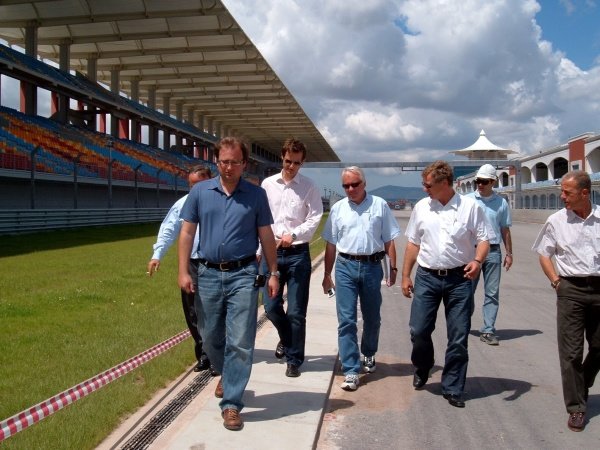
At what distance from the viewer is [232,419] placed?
4023mm

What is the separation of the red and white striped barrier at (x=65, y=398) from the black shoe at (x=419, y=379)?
7.81ft

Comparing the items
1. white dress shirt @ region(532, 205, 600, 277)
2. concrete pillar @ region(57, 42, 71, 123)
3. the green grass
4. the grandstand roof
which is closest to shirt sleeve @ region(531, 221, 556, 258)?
white dress shirt @ region(532, 205, 600, 277)

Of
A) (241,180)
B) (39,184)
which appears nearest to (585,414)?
(241,180)

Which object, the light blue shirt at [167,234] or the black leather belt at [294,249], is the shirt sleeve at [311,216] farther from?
the light blue shirt at [167,234]

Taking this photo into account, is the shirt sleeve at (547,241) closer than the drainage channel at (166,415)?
No

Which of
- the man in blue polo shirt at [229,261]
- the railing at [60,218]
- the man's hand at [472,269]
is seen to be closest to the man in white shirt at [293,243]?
the man in blue polo shirt at [229,261]

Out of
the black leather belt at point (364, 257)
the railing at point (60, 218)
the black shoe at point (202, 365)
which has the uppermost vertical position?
the railing at point (60, 218)

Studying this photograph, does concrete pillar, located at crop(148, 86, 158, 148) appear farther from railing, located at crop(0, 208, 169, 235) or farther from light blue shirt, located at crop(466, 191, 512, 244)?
light blue shirt, located at crop(466, 191, 512, 244)

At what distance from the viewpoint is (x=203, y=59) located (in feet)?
126

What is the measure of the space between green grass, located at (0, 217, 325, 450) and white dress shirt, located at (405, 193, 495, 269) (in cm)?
250

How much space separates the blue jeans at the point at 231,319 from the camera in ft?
13.4

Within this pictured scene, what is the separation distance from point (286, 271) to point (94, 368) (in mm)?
1935

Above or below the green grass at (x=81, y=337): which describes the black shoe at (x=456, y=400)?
below

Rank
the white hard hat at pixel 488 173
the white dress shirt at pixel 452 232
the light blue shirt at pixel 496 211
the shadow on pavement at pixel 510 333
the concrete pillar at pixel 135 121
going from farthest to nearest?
the concrete pillar at pixel 135 121 → the shadow on pavement at pixel 510 333 → the light blue shirt at pixel 496 211 → the white hard hat at pixel 488 173 → the white dress shirt at pixel 452 232
